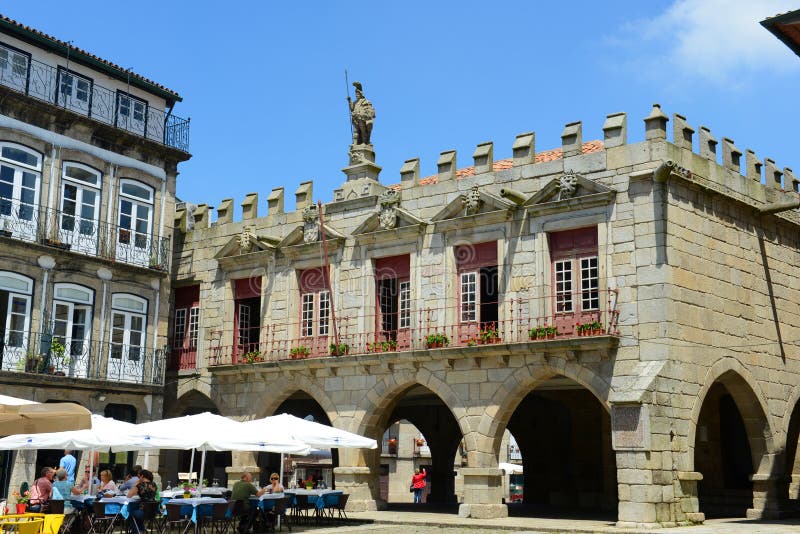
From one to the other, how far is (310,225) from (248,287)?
2.60m

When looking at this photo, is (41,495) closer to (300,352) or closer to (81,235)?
(300,352)

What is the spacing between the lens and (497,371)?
19.8 meters

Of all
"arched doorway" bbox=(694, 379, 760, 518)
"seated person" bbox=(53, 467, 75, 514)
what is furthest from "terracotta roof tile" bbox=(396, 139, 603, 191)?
"seated person" bbox=(53, 467, 75, 514)

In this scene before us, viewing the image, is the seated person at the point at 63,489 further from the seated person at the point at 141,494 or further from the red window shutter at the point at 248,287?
the red window shutter at the point at 248,287

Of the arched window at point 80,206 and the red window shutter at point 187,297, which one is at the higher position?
the arched window at point 80,206

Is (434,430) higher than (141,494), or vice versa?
(434,430)

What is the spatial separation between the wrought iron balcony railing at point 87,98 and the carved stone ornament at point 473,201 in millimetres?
8589

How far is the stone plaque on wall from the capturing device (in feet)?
56.3

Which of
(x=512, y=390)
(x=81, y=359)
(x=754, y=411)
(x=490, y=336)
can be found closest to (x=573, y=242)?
(x=490, y=336)

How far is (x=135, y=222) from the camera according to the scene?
80.1ft

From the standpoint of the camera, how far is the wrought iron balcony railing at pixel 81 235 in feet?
70.7

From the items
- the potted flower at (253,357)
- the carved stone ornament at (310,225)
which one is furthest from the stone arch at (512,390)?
the carved stone ornament at (310,225)

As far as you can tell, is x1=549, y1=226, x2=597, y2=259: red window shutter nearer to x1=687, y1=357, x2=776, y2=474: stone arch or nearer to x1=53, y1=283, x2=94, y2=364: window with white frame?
x1=687, y1=357, x2=776, y2=474: stone arch

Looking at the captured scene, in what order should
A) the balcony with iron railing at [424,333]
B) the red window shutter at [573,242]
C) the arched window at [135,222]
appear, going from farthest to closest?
the arched window at [135,222] < the red window shutter at [573,242] < the balcony with iron railing at [424,333]
